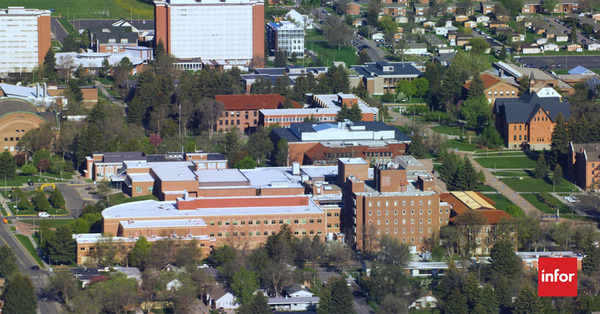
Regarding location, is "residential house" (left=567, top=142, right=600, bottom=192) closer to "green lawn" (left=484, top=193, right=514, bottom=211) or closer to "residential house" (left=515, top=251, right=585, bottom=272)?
"green lawn" (left=484, top=193, right=514, bottom=211)

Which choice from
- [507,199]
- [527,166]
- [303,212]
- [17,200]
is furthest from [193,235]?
[527,166]

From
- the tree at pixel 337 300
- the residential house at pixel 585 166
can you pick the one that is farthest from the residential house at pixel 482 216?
the tree at pixel 337 300

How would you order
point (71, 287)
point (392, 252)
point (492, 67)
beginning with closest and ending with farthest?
point (71, 287) < point (392, 252) < point (492, 67)

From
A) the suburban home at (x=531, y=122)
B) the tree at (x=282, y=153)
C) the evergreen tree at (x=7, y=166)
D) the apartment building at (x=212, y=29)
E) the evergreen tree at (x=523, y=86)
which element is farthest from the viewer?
the apartment building at (x=212, y=29)

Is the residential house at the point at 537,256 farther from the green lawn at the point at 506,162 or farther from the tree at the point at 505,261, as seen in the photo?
the green lawn at the point at 506,162

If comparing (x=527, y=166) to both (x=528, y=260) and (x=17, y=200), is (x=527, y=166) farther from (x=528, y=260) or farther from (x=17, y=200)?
(x=17, y=200)

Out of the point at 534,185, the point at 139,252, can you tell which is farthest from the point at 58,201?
the point at 534,185

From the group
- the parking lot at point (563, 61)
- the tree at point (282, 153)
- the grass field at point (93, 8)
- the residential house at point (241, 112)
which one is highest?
the grass field at point (93, 8)
